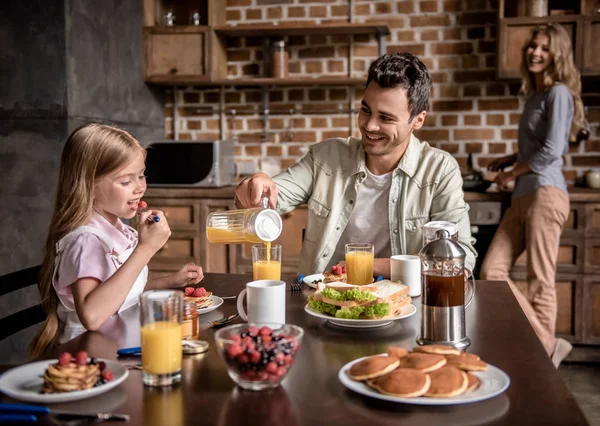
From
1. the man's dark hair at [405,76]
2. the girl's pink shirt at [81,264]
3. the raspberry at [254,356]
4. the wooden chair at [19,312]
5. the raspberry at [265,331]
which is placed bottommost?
the wooden chair at [19,312]

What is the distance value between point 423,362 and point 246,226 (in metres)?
0.67

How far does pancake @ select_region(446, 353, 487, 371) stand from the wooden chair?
1002mm

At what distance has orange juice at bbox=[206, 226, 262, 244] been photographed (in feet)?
5.61

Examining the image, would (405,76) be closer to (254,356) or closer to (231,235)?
(231,235)

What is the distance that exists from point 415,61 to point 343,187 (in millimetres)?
471

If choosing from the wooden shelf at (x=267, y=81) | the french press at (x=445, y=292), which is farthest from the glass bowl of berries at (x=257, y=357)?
the wooden shelf at (x=267, y=81)

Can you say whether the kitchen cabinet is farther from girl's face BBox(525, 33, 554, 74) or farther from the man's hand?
the man's hand

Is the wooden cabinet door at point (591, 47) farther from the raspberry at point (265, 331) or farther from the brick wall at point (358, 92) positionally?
the raspberry at point (265, 331)

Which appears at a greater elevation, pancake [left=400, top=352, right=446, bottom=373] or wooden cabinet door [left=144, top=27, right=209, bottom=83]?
wooden cabinet door [left=144, top=27, right=209, bottom=83]

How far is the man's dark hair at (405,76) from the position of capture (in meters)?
2.26

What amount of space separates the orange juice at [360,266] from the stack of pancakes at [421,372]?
581 mm

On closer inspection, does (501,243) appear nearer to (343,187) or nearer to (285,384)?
(343,187)

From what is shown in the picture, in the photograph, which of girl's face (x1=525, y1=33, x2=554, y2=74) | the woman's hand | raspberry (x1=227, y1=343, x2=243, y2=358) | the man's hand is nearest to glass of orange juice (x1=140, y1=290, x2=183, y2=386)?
raspberry (x1=227, y1=343, x2=243, y2=358)

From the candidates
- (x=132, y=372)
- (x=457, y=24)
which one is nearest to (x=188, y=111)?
(x=457, y=24)
